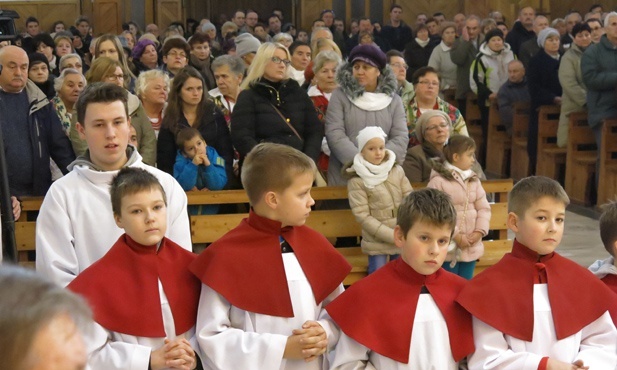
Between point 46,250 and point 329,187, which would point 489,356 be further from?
point 329,187

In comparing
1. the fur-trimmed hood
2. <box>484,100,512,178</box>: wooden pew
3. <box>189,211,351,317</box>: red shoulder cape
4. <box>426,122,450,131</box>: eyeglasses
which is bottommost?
<box>484,100,512,178</box>: wooden pew

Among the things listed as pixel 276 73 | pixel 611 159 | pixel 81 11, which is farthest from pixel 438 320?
pixel 81 11

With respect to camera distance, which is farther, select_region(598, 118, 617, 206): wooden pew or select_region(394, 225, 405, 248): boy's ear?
select_region(598, 118, 617, 206): wooden pew

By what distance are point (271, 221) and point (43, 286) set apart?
2380mm

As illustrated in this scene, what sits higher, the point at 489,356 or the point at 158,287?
the point at 158,287

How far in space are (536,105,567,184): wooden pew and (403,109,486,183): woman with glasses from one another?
14.2ft

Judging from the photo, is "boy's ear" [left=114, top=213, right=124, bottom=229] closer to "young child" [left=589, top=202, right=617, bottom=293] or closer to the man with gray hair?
"young child" [left=589, top=202, right=617, bottom=293]

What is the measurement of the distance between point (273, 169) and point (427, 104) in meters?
4.00

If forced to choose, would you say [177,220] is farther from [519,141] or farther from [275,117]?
[519,141]

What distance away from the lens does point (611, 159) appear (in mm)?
9836

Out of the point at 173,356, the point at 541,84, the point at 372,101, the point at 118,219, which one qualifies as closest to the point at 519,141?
the point at 541,84

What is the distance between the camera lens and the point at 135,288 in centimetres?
354

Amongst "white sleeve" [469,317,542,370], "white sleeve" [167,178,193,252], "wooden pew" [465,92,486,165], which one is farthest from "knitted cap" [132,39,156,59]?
"white sleeve" [469,317,542,370]

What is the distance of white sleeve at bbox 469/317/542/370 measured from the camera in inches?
139
